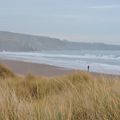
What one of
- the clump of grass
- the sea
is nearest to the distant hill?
the sea

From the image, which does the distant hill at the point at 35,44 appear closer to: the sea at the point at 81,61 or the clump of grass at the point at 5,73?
the sea at the point at 81,61

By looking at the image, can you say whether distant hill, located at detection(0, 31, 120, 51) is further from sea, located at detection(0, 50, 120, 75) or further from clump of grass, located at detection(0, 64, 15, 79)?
clump of grass, located at detection(0, 64, 15, 79)

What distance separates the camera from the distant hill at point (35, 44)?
319 ft

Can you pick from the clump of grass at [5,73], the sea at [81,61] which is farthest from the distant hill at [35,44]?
the clump of grass at [5,73]

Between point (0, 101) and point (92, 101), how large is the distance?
47.4 inches

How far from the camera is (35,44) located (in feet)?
366

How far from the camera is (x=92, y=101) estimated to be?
529cm

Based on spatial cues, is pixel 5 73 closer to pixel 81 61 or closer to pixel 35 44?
pixel 81 61

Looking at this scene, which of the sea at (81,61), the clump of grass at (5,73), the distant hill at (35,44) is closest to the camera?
the clump of grass at (5,73)

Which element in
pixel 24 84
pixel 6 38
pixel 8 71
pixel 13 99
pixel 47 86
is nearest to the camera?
pixel 13 99

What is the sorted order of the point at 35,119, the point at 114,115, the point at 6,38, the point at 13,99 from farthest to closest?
1. the point at 6,38
2. the point at 13,99
3. the point at 114,115
4. the point at 35,119

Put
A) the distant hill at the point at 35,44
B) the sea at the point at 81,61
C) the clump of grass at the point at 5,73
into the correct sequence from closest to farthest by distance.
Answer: the clump of grass at the point at 5,73 < the sea at the point at 81,61 < the distant hill at the point at 35,44

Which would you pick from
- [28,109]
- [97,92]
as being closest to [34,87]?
[97,92]

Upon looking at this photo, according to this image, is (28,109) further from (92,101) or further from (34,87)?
(34,87)
